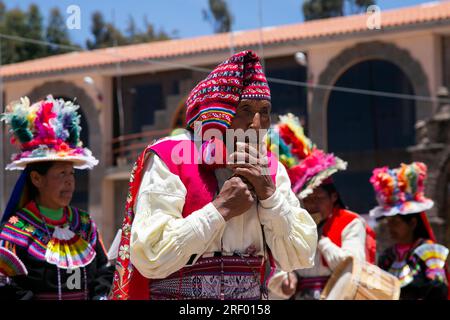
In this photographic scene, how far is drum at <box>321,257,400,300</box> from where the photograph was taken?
5863mm

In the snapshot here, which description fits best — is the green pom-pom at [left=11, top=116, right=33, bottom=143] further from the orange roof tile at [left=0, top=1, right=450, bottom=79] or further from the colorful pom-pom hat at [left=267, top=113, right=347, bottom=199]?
the orange roof tile at [left=0, top=1, right=450, bottom=79]

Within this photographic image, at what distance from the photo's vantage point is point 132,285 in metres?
3.54

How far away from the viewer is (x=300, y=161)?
250 inches

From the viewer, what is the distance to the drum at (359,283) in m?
5.86

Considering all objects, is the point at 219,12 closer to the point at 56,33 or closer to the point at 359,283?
the point at 56,33

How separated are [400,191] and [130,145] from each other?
53.0 ft

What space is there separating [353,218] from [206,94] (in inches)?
124

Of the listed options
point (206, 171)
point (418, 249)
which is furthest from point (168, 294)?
point (418, 249)

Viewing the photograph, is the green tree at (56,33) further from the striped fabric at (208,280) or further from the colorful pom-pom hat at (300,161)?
→ the striped fabric at (208,280)

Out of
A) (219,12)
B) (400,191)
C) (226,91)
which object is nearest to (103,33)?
(219,12)

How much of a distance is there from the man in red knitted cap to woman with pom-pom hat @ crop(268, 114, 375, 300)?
2590 mm

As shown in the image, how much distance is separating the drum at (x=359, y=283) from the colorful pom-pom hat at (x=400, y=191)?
0.83 m

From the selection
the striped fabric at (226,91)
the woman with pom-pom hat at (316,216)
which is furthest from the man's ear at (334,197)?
the striped fabric at (226,91)
